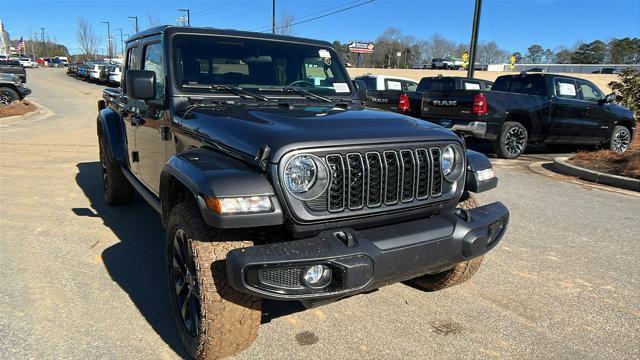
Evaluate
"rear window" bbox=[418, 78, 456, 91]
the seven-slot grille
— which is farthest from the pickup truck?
the seven-slot grille

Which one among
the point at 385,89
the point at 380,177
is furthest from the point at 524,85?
the point at 380,177

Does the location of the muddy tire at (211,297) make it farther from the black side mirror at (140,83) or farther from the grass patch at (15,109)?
the grass patch at (15,109)

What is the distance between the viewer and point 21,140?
10078 mm

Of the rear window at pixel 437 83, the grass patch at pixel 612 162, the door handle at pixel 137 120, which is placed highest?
the rear window at pixel 437 83

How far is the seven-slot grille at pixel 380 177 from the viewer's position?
8.00ft

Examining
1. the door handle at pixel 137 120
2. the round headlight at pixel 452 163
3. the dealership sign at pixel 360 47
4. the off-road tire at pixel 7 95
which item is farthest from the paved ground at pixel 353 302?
the dealership sign at pixel 360 47

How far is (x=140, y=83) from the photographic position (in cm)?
330

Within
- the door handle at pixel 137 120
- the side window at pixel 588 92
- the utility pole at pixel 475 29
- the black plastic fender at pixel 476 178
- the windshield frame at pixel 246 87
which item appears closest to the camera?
the black plastic fender at pixel 476 178

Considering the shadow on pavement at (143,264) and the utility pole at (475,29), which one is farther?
the utility pole at (475,29)

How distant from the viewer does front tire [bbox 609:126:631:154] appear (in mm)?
10492

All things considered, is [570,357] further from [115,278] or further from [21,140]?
[21,140]

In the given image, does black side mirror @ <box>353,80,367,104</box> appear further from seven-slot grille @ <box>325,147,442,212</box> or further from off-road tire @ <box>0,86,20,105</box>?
off-road tire @ <box>0,86,20,105</box>

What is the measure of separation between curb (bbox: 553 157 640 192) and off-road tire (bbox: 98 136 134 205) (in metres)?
6.96

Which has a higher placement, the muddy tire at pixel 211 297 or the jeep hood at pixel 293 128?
the jeep hood at pixel 293 128
